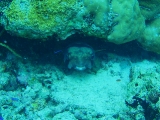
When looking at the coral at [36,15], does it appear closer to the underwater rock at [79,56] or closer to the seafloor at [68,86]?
the seafloor at [68,86]

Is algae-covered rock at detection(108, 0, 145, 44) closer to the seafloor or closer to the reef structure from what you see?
the reef structure

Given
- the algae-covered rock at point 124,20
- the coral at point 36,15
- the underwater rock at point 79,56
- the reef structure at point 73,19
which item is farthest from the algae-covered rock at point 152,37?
the coral at point 36,15

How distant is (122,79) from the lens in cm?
571

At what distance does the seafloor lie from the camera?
448 cm

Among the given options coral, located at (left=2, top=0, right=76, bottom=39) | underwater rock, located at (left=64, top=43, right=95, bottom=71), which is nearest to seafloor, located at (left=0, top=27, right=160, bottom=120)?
underwater rock, located at (left=64, top=43, right=95, bottom=71)

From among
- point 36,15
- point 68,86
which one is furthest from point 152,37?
point 36,15

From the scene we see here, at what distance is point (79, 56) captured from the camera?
498 cm

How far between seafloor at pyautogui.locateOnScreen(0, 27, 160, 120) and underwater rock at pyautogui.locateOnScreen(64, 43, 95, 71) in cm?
27

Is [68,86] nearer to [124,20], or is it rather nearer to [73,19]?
[73,19]

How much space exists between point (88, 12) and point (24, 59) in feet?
6.82

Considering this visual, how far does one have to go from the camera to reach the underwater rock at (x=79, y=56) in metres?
4.95

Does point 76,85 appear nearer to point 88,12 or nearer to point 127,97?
→ point 127,97

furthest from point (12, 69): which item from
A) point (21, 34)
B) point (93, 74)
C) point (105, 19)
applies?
point (105, 19)

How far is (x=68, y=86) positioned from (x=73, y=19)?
67.5 inches
